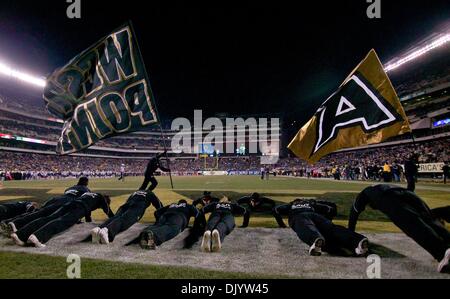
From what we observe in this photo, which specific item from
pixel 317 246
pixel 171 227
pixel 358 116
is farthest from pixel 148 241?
pixel 358 116

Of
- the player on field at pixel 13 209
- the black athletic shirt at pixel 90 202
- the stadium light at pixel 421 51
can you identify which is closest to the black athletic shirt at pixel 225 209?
the black athletic shirt at pixel 90 202

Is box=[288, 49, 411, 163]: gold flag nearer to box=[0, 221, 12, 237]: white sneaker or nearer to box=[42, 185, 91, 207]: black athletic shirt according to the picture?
box=[42, 185, 91, 207]: black athletic shirt

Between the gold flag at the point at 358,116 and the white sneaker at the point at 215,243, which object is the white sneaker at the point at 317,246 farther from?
the gold flag at the point at 358,116

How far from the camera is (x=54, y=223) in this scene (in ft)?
18.0

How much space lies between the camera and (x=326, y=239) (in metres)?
4.98

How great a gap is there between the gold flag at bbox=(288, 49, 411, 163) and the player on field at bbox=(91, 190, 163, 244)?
4047mm

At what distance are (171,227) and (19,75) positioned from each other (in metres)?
76.5

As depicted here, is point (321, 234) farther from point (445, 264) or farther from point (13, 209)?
point (13, 209)

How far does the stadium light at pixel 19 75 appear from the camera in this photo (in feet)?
197

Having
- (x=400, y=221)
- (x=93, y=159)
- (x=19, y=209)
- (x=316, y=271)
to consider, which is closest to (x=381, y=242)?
(x=400, y=221)

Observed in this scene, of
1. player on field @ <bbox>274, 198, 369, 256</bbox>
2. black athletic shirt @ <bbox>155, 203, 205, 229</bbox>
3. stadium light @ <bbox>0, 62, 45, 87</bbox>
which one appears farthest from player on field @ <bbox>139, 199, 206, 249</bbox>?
stadium light @ <bbox>0, 62, 45, 87</bbox>
